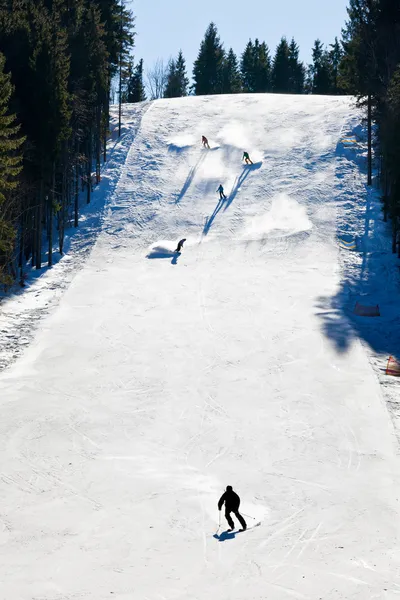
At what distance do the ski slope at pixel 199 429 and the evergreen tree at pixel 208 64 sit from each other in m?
52.2

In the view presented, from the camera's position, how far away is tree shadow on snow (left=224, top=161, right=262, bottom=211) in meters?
47.7

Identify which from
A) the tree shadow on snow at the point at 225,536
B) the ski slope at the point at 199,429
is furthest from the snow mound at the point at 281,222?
the tree shadow on snow at the point at 225,536

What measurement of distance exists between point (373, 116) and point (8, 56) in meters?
22.3

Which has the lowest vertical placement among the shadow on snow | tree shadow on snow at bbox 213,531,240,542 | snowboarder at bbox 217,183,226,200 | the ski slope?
tree shadow on snow at bbox 213,531,240,542

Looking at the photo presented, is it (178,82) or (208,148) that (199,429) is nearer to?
(208,148)

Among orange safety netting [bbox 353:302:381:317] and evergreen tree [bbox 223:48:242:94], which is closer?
orange safety netting [bbox 353:302:381:317]

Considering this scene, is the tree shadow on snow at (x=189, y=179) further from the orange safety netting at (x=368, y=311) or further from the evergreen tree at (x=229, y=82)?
the evergreen tree at (x=229, y=82)

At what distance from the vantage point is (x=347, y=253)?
38469mm

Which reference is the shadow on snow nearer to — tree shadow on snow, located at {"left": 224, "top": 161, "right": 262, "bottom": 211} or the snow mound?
the snow mound

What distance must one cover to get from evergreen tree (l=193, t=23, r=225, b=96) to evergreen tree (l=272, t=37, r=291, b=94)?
25.1 ft

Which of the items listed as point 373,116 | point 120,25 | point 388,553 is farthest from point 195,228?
point 388,553

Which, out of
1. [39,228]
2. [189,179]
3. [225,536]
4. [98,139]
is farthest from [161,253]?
[225,536]

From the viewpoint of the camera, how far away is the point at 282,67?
9169 centimetres

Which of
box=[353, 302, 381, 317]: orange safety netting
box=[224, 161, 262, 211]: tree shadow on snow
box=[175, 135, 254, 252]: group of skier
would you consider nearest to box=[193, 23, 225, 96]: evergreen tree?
box=[175, 135, 254, 252]: group of skier
